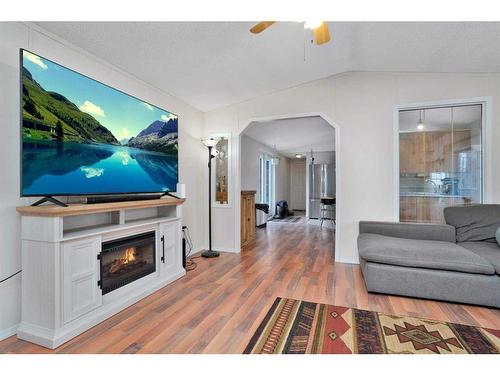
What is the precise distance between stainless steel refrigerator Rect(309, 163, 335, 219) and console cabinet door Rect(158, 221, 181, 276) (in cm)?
588

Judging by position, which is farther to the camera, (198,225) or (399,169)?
(198,225)

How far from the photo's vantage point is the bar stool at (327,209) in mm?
6966

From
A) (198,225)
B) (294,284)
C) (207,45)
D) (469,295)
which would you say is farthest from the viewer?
(198,225)

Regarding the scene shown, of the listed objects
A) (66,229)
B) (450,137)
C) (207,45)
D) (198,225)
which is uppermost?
(207,45)

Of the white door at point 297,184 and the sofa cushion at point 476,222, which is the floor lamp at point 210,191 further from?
the white door at point 297,184

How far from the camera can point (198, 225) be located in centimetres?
429

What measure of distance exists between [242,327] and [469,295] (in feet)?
7.28

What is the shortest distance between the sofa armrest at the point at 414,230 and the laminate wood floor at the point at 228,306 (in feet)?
2.14

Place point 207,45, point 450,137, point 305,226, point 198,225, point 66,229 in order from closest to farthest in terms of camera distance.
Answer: point 66,229
point 207,45
point 450,137
point 198,225
point 305,226

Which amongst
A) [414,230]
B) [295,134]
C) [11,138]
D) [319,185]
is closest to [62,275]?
[11,138]

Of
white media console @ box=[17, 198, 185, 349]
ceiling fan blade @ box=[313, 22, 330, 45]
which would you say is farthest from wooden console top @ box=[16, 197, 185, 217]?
ceiling fan blade @ box=[313, 22, 330, 45]

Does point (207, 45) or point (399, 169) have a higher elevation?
point (207, 45)
